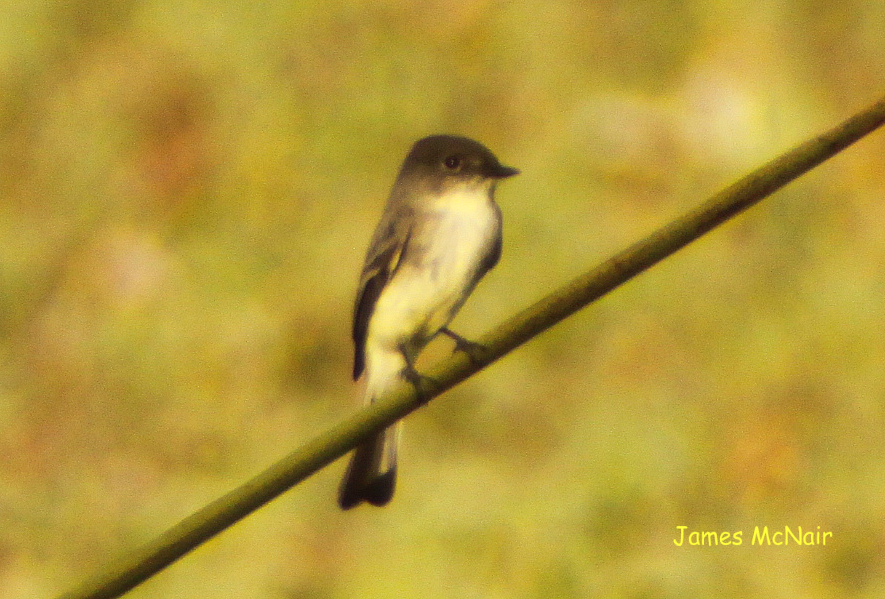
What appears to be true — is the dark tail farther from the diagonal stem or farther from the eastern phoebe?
the diagonal stem

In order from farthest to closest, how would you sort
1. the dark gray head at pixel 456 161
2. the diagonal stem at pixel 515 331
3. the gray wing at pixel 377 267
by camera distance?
1. the gray wing at pixel 377 267
2. the dark gray head at pixel 456 161
3. the diagonal stem at pixel 515 331

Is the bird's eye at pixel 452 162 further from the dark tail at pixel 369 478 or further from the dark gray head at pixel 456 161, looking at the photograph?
the dark tail at pixel 369 478

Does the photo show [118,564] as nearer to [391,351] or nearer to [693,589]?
[391,351]

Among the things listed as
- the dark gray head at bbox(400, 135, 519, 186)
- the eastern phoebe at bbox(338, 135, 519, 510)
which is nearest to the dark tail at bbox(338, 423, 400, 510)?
the eastern phoebe at bbox(338, 135, 519, 510)

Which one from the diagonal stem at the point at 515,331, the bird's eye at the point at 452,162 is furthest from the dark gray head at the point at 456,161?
the diagonal stem at the point at 515,331

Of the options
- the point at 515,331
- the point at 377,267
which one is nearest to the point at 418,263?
the point at 377,267
